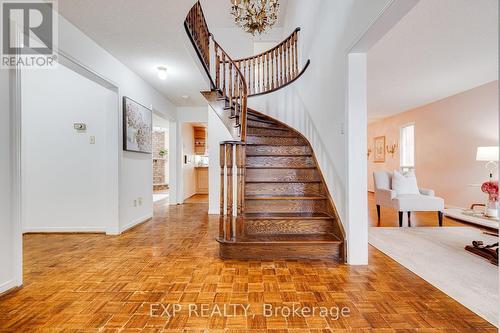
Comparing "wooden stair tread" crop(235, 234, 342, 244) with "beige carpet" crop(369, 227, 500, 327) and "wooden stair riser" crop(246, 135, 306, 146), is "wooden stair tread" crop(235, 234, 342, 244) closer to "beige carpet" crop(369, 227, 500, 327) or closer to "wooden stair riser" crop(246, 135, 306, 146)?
"beige carpet" crop(369, 227, 500, 327)

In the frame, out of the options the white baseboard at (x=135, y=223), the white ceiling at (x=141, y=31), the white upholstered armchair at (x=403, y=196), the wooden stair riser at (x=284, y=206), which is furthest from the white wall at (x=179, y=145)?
the white upholstered armchair at (x=403, y=196)

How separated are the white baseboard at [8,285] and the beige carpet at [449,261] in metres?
3.30

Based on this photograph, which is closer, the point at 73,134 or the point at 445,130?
the point at 73,134

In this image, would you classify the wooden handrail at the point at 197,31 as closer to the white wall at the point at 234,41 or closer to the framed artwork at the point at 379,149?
the white wall at the point at 234,41

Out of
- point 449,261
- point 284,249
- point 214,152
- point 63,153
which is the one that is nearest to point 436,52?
point 449,261

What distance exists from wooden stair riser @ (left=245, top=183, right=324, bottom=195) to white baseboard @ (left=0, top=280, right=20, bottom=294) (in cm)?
223

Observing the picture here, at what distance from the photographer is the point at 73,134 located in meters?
3.67

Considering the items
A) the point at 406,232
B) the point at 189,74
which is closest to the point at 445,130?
the point at 406,232

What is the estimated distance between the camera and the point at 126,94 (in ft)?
12.6

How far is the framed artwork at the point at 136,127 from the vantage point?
3.73 metres

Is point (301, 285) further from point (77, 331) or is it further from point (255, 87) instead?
point (255, 87)

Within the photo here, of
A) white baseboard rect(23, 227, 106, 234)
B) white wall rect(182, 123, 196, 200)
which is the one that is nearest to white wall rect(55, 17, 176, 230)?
white baseboard rect(23, 227, 106, 234)

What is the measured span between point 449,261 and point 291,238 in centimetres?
154

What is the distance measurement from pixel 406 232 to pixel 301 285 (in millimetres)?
2334
